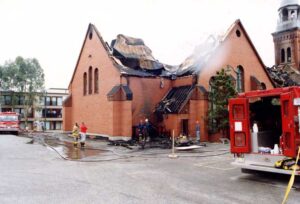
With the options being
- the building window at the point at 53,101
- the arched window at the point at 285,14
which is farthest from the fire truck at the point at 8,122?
the arched window at the point at 285,14

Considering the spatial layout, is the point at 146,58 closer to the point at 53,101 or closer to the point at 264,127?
the point at 264,127

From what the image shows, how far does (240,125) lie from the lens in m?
10.2

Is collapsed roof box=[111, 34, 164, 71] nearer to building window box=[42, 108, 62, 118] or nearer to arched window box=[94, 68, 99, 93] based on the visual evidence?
arched window box=[94, 68, 99, 93]

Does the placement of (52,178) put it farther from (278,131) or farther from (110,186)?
(278,131)

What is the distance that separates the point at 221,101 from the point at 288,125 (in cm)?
1472

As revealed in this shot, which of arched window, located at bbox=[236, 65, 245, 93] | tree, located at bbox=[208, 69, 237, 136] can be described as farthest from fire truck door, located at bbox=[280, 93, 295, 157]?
arched window, located at bbox=[236, 65, 245, 93]

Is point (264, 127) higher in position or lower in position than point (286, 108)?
lower

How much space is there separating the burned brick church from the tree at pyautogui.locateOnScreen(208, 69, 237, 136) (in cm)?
84

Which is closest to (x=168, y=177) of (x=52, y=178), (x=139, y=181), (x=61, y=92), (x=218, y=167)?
(x=139, y=181)

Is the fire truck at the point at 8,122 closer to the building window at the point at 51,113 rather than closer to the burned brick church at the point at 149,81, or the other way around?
the burned brick church at the point at 149,81

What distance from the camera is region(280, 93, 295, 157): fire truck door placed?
8.59 m

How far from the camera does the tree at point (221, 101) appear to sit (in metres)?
23.2

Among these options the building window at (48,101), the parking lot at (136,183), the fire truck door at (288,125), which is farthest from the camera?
the building window at (48,101)

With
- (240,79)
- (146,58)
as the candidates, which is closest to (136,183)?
(146,58)
